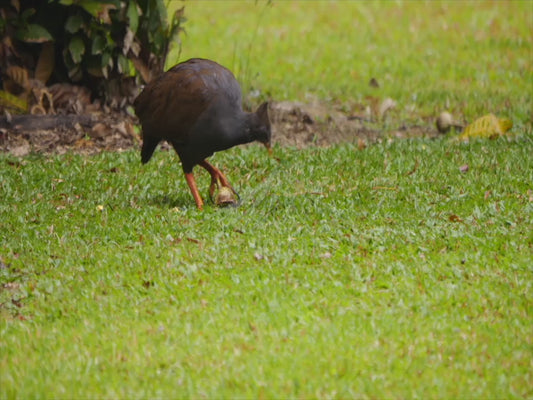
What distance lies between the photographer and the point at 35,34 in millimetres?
8672

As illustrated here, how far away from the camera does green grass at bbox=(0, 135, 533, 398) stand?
166 inches

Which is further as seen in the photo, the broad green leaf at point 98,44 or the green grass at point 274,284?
the broad green leaf at point 98,44

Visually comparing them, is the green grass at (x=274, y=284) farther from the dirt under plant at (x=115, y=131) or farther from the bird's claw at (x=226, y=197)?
the dirt under plant at (x=115, y=131)

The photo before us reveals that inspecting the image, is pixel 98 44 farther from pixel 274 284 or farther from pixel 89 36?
pixel 274 284

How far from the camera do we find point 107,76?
30.0 ft

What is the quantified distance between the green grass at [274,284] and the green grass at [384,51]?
278 cm

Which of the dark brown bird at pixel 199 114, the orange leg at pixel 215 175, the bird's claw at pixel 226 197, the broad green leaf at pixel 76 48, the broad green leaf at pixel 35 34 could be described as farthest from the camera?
the broad green leaf at pixel 76 48

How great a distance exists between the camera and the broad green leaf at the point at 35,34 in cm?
866

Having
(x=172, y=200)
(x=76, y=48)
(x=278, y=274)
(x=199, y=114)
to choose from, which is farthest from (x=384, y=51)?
(x=278, y=274)

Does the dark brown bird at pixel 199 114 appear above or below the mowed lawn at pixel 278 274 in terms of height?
above

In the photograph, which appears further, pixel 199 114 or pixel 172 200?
pixel 172 200

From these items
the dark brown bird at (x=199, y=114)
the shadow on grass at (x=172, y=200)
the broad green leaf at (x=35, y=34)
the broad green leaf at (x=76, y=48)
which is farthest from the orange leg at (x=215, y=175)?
the broad green leaf at (x=35, y=34)

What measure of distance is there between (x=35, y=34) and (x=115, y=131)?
1.23 meters

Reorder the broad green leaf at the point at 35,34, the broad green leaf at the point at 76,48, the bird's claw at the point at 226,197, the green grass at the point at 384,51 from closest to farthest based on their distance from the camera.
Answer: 1. the bird's claw at the point at 226,197
2. the broad green leaf at the point at 35,34
3. the broad green leaf at the point at 76,48
4. the green grass at the point at 384,51
